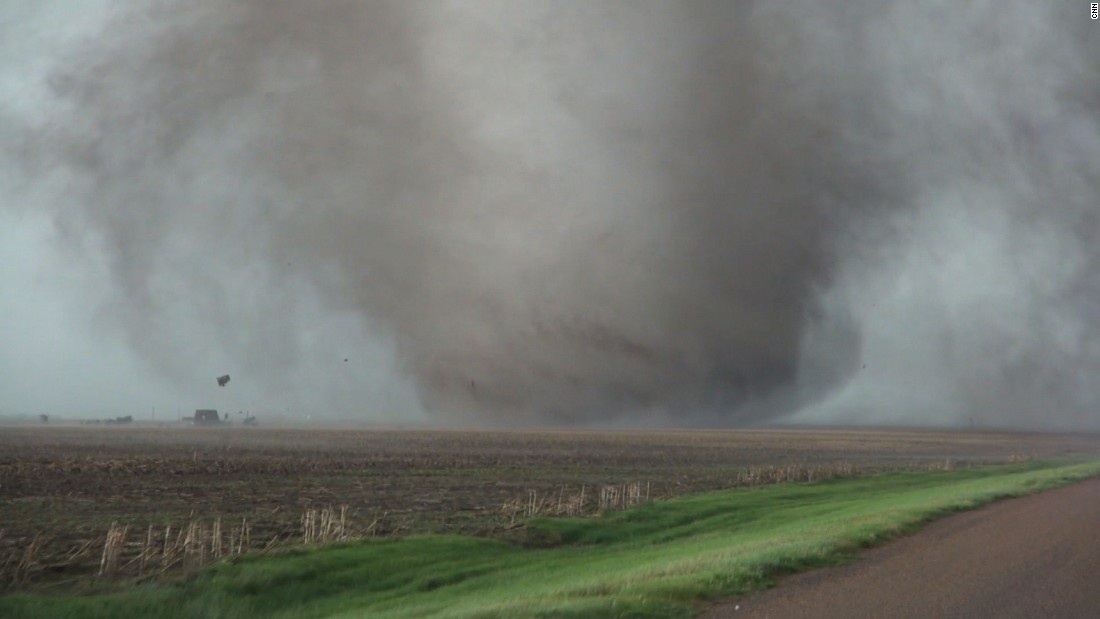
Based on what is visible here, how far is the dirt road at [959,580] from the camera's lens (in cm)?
1574

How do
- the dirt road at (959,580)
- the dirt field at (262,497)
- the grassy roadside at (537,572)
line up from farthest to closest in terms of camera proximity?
the dirt field at (262,497)
the grassy roadside at (537,572)
the dirt road at (959,580)

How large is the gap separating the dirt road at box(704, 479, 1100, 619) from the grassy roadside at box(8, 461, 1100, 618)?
0.98m

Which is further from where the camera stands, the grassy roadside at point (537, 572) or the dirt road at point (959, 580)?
the grassy roadside at point (537, 572)

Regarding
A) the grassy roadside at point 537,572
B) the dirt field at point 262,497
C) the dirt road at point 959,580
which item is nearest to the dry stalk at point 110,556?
the dirt field at point 262,497

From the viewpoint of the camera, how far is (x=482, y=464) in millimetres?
80688

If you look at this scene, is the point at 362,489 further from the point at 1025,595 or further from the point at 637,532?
the point at 1025,595

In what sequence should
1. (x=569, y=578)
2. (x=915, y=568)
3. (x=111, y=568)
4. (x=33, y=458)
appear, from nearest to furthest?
1. (x=915, y=568)
2. (x=569, y=578)
3. (x=111, y=568)
4. (x=33, y=458)

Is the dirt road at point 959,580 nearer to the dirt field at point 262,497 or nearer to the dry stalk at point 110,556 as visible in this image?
the dirt field at point 262,497

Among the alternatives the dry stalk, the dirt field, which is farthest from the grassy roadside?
the dry stalk

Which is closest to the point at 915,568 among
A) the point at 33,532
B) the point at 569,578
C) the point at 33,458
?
the point at 569,578

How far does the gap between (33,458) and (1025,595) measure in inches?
3205

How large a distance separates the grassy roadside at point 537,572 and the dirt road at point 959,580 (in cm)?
98

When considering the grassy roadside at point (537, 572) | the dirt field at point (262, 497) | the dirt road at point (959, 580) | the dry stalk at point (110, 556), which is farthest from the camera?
the dirt field at point (262, 497)

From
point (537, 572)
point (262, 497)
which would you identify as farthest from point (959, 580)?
point (262, 497)
